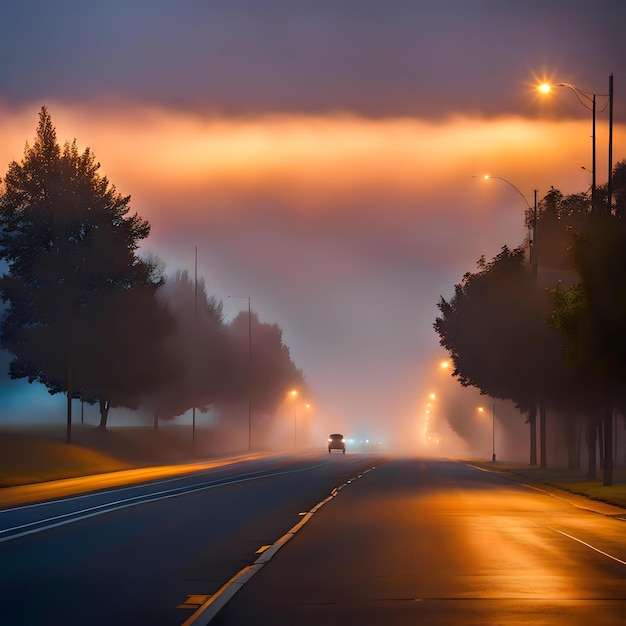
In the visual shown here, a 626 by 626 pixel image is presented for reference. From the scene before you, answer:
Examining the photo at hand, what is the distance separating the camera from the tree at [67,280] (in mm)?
76438

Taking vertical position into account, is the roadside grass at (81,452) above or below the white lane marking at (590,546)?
above

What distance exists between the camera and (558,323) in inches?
1729

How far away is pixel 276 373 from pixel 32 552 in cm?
14703

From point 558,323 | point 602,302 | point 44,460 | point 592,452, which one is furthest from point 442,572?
point 44,460

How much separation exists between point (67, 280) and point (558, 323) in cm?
4037

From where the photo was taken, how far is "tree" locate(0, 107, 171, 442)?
251 feet

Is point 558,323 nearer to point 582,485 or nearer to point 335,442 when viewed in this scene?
point 582,485

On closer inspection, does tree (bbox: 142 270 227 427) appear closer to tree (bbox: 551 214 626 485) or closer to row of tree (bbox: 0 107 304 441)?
row of tree (bbox: 0 107 304 441)

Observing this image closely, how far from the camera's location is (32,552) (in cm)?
1916

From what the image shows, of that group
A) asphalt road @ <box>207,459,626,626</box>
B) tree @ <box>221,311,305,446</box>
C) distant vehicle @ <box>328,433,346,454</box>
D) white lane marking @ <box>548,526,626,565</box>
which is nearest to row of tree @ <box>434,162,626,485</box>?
asphalt road @ <box>207,459,626,626</box>

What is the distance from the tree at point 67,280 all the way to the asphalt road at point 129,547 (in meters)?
36.5

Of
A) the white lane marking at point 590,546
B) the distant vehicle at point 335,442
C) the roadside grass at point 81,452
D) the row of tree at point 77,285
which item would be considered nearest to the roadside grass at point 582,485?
the white lane marking at point 590,546

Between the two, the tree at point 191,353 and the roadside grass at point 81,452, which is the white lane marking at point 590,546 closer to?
the roadside grass at point 81,452

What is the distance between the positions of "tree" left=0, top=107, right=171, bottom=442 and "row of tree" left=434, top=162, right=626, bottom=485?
66.8 feet
